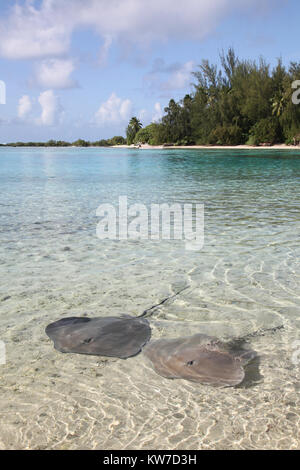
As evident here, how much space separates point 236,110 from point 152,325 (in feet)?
201

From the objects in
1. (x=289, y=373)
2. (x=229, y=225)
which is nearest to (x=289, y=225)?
(x=229, y=225)

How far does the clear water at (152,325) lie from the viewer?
2.15m

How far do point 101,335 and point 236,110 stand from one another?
61446 millimetres

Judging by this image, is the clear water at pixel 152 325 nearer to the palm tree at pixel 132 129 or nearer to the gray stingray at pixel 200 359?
the gray stingray at pixel 200 359

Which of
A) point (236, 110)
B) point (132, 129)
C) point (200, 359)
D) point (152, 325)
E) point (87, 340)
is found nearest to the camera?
point (200, 359)

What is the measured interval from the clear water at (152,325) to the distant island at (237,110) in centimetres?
4758

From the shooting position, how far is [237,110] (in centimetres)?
5969

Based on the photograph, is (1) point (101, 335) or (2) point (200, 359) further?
(1) point (101, 335)
